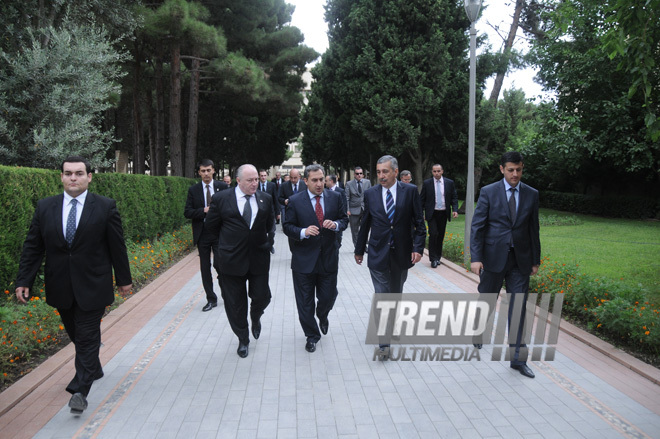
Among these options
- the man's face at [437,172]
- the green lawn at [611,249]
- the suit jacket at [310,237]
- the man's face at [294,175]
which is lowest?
the green lawn at [611,249]

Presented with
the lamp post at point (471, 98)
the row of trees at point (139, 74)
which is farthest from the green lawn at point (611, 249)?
the row of trees at point (139, 74)

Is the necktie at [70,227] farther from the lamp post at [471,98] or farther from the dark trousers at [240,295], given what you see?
the lamp post at [471,98]

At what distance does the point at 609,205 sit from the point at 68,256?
85.2ft

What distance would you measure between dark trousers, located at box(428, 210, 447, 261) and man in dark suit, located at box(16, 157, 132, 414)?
7.87 meters

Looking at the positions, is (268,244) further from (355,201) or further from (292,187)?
(355,201)

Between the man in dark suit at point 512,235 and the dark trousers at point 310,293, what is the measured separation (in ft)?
5.49

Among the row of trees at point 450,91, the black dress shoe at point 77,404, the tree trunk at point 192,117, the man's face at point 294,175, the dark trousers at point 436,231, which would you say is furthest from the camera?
the tree trunk at point 192,117

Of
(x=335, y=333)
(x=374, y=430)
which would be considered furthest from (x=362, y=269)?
(x=374, y=430)

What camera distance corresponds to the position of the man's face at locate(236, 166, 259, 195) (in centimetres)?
538

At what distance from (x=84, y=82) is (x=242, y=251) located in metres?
9.87

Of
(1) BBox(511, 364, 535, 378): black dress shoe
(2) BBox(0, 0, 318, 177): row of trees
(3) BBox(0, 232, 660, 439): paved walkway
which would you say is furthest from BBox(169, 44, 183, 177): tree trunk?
(1) BBox(511, 364, 535, 378): black dress shoe

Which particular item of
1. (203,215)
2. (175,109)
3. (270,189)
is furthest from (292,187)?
(175,109)

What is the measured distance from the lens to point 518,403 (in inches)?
171

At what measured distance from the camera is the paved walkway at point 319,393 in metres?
3.90
